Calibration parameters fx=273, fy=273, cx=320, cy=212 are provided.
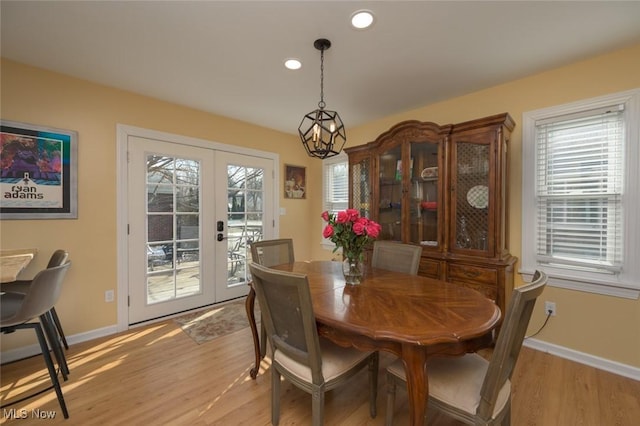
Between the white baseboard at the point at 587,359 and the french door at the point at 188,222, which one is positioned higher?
the french door at the point at 188,222

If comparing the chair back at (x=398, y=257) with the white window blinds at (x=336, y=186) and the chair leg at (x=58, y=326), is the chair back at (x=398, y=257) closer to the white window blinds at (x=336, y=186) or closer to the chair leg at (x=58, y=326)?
the white window blinds at (x=336, y=186)

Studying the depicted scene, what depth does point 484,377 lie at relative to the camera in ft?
4.07

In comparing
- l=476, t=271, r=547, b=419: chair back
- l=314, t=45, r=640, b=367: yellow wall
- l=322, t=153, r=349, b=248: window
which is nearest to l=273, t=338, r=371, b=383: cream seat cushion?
l=476, t=271, r=547, b=419: chair back

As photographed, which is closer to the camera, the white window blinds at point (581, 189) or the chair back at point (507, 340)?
the chair back at point (507, 340)

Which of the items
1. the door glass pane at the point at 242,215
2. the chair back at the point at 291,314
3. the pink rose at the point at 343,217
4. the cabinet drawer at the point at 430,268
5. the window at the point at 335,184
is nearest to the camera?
the chair back at the point at 291,314

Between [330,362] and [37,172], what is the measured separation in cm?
285

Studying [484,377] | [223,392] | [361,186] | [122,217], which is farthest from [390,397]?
[122,217]

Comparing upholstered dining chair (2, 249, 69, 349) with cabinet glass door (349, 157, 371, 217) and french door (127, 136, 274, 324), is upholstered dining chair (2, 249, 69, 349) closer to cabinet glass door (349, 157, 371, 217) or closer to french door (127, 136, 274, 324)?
french door (127, 136, 274, 324)

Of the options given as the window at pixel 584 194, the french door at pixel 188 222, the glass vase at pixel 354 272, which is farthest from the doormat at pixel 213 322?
the window at pixel 584 194

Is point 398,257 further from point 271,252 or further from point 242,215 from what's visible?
point 242,215

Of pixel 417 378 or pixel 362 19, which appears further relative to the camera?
pixel 362 19

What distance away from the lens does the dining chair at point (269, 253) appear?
2380mm

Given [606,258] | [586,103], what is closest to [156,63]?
[586,103]

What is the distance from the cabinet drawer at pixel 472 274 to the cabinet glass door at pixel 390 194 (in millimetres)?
640
